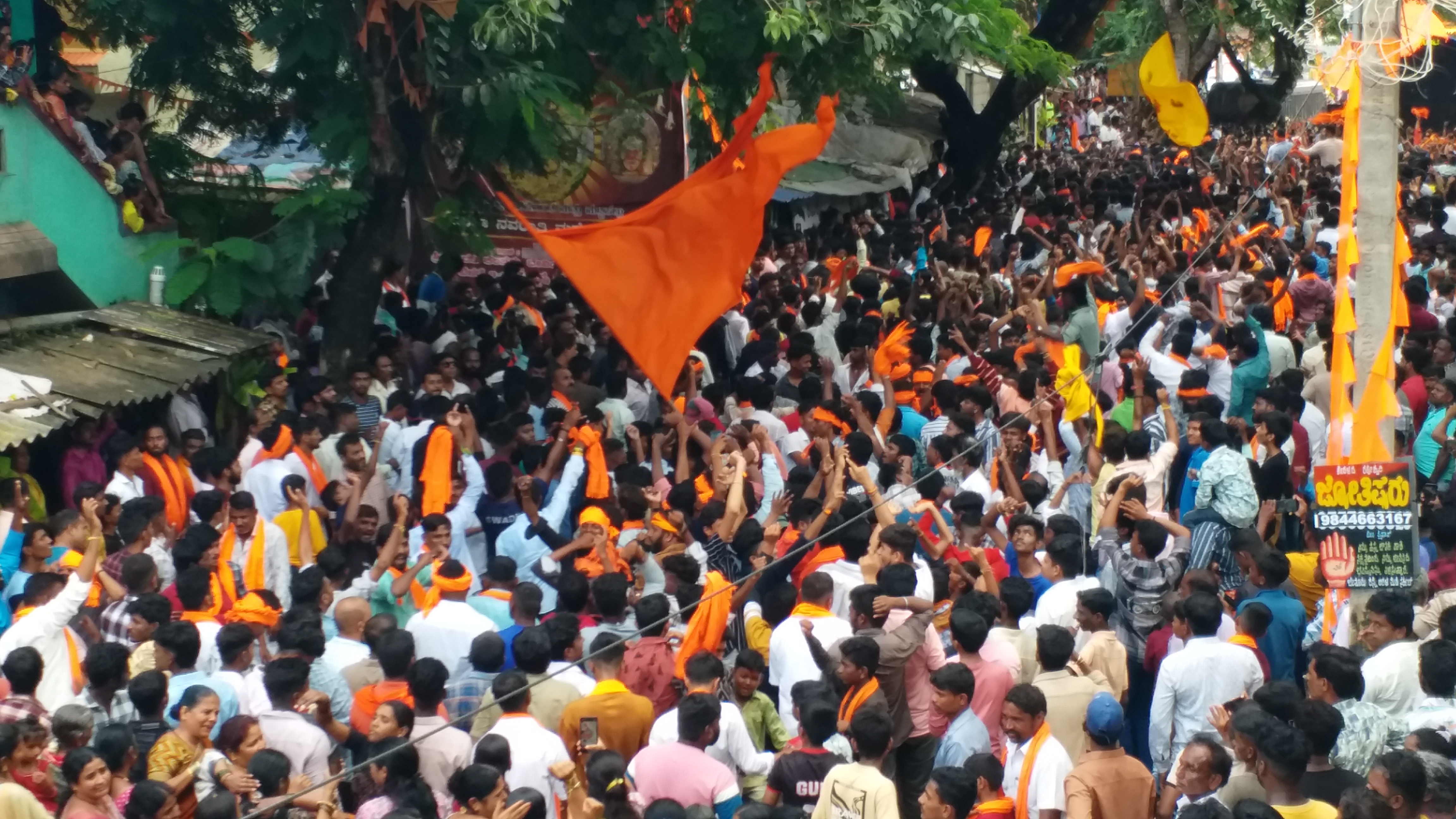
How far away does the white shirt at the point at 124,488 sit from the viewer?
8.69 m

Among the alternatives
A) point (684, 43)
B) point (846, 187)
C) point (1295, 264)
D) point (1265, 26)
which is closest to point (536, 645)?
point (684, 43)

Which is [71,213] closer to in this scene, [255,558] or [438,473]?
[438,473]

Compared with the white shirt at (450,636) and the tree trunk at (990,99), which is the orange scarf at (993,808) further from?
the tree trunk at (990,99)

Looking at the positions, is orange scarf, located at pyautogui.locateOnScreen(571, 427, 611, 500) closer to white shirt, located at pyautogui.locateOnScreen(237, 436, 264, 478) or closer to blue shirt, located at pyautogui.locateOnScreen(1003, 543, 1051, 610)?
white shirt, located at pyautogui.locateOnScreen(237, 436, 264, 478)

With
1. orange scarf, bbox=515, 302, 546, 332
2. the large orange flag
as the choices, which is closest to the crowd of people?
orange scarf, bbox=515, 302, 546, 332

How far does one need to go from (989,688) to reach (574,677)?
4.91 ft

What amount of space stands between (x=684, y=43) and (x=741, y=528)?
466 centimetres

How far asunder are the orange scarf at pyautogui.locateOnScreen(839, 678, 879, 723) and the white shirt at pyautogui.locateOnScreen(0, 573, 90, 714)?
296cm

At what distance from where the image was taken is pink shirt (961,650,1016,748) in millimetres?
6273

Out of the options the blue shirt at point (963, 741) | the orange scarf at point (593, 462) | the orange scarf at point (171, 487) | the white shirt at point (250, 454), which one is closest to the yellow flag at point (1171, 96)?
the orange scarf at point (593, 462)

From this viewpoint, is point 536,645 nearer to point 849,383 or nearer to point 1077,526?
point 1077,526

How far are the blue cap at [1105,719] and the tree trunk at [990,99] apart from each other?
54.5 ft

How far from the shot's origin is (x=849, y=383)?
11219 mm

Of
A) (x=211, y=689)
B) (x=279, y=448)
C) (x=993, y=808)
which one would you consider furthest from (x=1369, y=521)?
(x=279, y=448)
